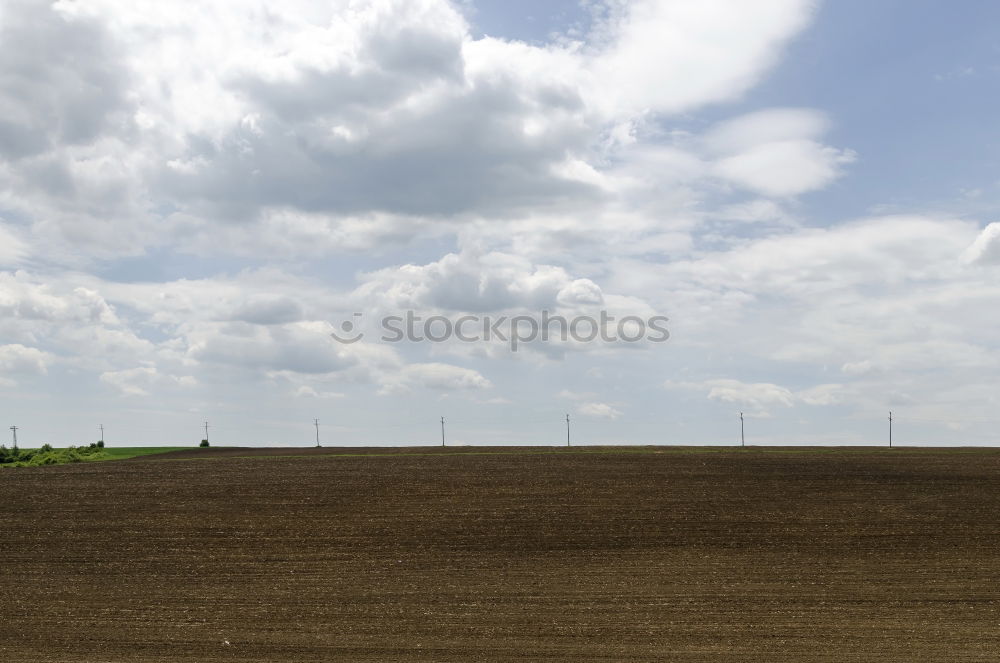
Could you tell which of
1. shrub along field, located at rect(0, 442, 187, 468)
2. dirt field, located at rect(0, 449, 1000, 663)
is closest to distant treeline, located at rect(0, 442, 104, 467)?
shrub along field, located at rect(0, 442, 187, 468)

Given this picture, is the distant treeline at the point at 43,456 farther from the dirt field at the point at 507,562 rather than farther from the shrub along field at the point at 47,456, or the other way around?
the dirt field at the point at 507,562

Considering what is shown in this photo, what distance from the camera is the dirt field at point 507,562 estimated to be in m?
21.4

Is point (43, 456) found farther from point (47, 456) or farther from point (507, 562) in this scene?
point (507, 562)

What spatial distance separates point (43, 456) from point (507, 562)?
4873 cm

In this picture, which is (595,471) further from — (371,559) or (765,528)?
(371,559)

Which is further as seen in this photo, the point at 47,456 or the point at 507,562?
the point at 47,456

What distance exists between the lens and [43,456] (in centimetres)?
6391

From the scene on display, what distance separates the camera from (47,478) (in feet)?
149

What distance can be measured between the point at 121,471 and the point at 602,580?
31.4m

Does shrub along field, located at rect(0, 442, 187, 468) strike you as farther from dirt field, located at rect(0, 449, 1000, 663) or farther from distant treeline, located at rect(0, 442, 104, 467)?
dirt field, located at rect(0, 449, 1000, 663)

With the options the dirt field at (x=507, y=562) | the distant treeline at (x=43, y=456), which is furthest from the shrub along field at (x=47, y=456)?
the dirt field at (x=507, y=562)

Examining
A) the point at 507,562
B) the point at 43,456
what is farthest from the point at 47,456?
the point at 507,562

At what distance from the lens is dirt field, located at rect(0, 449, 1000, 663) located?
70.1 feet

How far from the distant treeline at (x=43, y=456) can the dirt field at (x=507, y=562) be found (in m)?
16.4
